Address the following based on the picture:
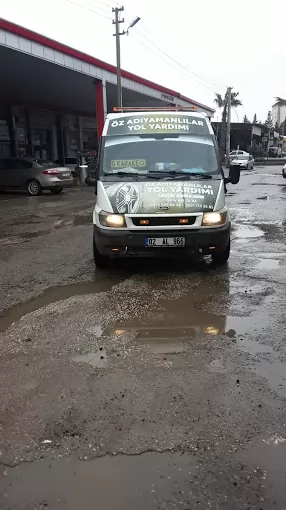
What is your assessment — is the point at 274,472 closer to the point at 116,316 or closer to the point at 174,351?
the point at 174,351

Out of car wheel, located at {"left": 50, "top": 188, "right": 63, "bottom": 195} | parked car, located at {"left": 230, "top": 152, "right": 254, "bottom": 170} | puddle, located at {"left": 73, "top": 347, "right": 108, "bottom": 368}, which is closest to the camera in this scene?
puddle, located at {"left": 73, "top": 347, "right": 108, "bottom": 368}

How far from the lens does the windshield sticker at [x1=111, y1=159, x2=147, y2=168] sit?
6.53 m

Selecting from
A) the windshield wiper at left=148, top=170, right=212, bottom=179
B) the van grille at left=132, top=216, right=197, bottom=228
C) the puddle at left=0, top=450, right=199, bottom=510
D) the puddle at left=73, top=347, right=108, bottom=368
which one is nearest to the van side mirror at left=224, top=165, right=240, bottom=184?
the windshield wiper at left=148, top=170, right=212, bottom=179

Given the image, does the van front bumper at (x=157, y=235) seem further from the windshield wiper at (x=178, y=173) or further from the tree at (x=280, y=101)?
the tree at (x=280, y=101)

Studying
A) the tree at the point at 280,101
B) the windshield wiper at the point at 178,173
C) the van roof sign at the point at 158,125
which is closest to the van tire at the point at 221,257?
the windshield wiper at the point at 178,173

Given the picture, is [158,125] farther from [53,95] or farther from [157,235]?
[53,95]

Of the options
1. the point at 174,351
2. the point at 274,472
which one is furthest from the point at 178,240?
the point at 274,472

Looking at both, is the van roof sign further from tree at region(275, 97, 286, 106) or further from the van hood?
tree at region(275, 97, 286, 106)

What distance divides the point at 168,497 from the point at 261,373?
1.57 meters

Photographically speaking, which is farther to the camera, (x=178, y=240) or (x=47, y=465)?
(x=178, y=240)

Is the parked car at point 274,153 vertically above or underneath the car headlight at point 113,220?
above

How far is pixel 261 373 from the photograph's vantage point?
141 inches

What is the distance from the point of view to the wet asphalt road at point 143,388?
7.88ft

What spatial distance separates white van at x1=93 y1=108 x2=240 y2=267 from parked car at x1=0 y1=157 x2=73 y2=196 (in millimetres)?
12522
